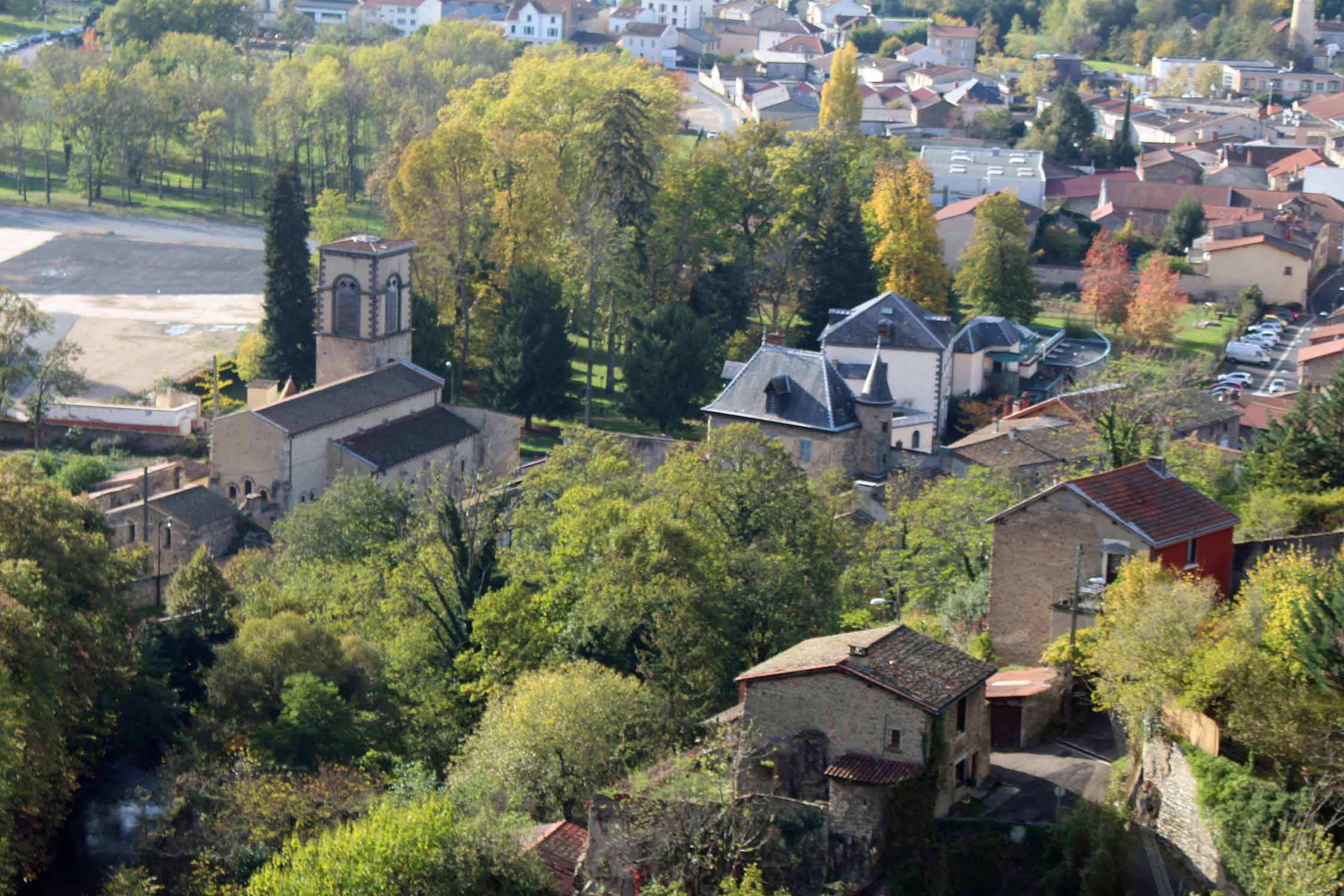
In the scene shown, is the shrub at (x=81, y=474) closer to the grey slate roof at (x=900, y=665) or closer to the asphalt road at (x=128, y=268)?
the asphalt road at (x=128, y=268)

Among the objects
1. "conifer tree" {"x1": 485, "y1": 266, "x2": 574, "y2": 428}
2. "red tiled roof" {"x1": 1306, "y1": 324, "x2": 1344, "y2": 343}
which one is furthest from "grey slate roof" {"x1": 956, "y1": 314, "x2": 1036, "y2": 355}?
"conifer tree" {"x1": 485, "y1": 266, "x2": 574, "y2": 428}

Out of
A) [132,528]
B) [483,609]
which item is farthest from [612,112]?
[483,609]

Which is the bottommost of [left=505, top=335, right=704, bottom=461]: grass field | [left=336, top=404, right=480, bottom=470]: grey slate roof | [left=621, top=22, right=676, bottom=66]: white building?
[left=505, top=335, right=704, bottom=461]: grass field

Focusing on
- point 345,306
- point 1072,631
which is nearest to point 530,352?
point 345,306

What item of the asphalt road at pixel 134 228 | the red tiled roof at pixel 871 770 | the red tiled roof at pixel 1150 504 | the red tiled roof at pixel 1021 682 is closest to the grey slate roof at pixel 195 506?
A: the red tiled roof at pixel 1150 504

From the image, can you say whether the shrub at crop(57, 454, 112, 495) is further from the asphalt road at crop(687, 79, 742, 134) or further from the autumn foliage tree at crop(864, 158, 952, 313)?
the asphalt road at crop(687, 79, 742, 134)

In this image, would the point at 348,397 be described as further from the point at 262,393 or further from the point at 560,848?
the point at 560,848
